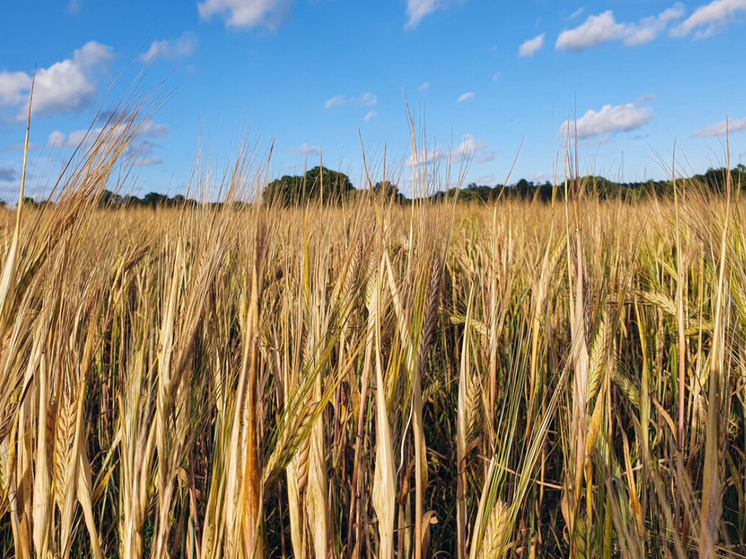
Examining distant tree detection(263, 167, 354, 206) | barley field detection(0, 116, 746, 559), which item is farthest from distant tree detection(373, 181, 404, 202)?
distant tree detection(263, 167, 354, 206)

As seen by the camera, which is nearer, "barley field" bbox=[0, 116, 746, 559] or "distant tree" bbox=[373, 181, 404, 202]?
"barley field" bbox=[0, 116, 746, 559]

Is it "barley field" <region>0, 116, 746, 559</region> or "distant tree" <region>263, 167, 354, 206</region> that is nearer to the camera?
"barley field" <region>0, 116, 746, 559</region>

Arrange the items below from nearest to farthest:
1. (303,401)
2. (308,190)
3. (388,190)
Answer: (303,401)
(388,190)
(308,190)

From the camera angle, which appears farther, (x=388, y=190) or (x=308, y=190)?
(x=308, y=190)

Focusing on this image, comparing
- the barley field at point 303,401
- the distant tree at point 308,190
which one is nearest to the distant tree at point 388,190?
the barley field at point 303,401

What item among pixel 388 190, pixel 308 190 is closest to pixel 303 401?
pixel 388 190

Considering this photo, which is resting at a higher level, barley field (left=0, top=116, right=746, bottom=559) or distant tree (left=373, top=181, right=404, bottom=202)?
distant tree (left=373, top=181, right=404, bottom=202)

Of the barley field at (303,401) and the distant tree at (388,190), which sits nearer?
the barley field at (303,401)

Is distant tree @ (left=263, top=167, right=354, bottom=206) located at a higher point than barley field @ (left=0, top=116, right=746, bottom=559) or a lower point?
higher

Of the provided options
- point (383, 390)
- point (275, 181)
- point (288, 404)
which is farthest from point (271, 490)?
point (275, 181)

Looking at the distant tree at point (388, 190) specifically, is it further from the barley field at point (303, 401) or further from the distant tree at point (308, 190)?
the distant tree at point (308, 190)

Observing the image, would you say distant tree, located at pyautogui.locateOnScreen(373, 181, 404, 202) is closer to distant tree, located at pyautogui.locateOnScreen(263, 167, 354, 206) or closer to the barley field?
the barley field

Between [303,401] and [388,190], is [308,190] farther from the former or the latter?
[303,401]

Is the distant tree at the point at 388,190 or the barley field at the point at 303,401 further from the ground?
the distant tree at the point at 388,190
